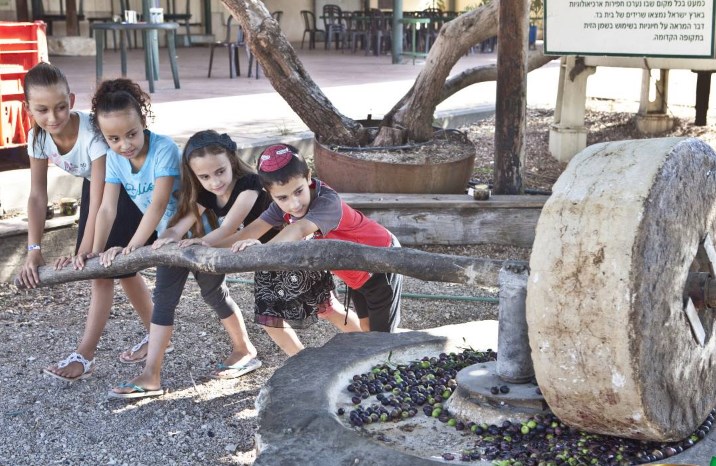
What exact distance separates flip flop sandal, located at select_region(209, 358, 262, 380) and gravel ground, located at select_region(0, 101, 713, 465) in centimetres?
3

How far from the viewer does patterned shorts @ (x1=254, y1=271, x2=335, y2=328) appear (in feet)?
12.8

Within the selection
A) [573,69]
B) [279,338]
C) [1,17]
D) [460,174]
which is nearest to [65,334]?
[279,338]

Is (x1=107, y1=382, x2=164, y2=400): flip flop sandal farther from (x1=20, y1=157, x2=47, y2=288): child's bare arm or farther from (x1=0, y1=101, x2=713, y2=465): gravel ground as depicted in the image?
(x1=20, y1=157, x2=47, y2=288): child's bare arm

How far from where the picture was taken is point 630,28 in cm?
604

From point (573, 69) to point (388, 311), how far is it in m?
4.39

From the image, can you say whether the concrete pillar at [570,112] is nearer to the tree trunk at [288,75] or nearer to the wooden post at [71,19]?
the tree trunk at [288,75]

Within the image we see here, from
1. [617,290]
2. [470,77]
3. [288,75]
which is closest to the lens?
[617,290]

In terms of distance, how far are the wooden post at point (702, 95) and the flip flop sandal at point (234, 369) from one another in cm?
620

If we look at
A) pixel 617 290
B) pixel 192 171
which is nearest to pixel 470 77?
pixel 192 171

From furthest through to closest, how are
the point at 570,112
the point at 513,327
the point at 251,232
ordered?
the point at 570,112 < the point at 251,232 < the point at 513,327

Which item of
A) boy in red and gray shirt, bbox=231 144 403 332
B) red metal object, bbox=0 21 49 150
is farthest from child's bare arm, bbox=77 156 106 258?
red metal object, bbox=0 21 49 150

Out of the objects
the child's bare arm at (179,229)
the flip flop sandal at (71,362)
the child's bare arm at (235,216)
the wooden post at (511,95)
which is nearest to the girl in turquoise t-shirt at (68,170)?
the flip flop sandal at (71,362)

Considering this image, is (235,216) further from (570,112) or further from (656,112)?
(656,112)

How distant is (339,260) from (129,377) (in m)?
1.62
